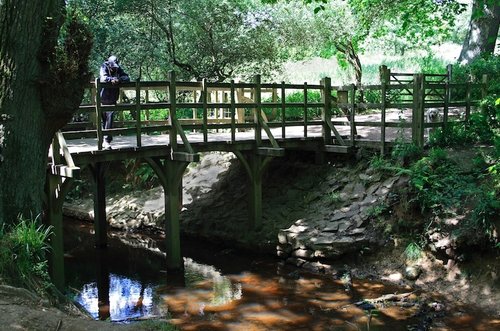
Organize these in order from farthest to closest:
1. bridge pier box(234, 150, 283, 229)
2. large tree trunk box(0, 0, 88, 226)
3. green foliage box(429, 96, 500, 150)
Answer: bridge pier box(234, 150, 283, 229), green foliage box(429, 96, 500, 150), large tree trunk box(0, 0, 88, 226)

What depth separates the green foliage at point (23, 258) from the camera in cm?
606

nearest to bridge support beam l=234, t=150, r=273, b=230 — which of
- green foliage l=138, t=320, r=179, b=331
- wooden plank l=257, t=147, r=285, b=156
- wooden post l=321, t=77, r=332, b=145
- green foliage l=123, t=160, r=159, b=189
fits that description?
wooden plank l=257, t=147, r=285, b=156

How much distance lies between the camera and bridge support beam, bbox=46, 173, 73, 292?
910cm

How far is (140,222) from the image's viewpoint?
14.8m

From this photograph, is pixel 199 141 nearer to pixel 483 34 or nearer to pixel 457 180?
pixel 457 180

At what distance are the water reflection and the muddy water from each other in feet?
0.05

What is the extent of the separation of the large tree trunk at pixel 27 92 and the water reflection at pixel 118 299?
101 inches

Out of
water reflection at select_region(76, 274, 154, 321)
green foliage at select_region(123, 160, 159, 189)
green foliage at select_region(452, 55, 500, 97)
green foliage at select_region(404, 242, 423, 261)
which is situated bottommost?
water reflection at select_region(76, 274, 154, 321)

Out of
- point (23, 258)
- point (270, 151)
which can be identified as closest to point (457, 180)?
point (270, 151)

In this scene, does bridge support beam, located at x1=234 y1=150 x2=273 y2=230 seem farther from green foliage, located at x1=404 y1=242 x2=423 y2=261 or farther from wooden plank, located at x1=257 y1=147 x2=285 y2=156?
green foliage, located at x1=404 y1=242 x2=423 y2=261

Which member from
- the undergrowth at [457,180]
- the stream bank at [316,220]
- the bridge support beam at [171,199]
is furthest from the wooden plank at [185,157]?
the undergrowth at [457,180]

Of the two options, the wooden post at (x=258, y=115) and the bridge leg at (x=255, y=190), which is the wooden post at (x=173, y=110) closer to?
the wooden post at (x=258, y=115)

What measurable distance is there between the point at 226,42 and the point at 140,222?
296 inches

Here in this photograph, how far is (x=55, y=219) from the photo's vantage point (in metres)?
9.22
